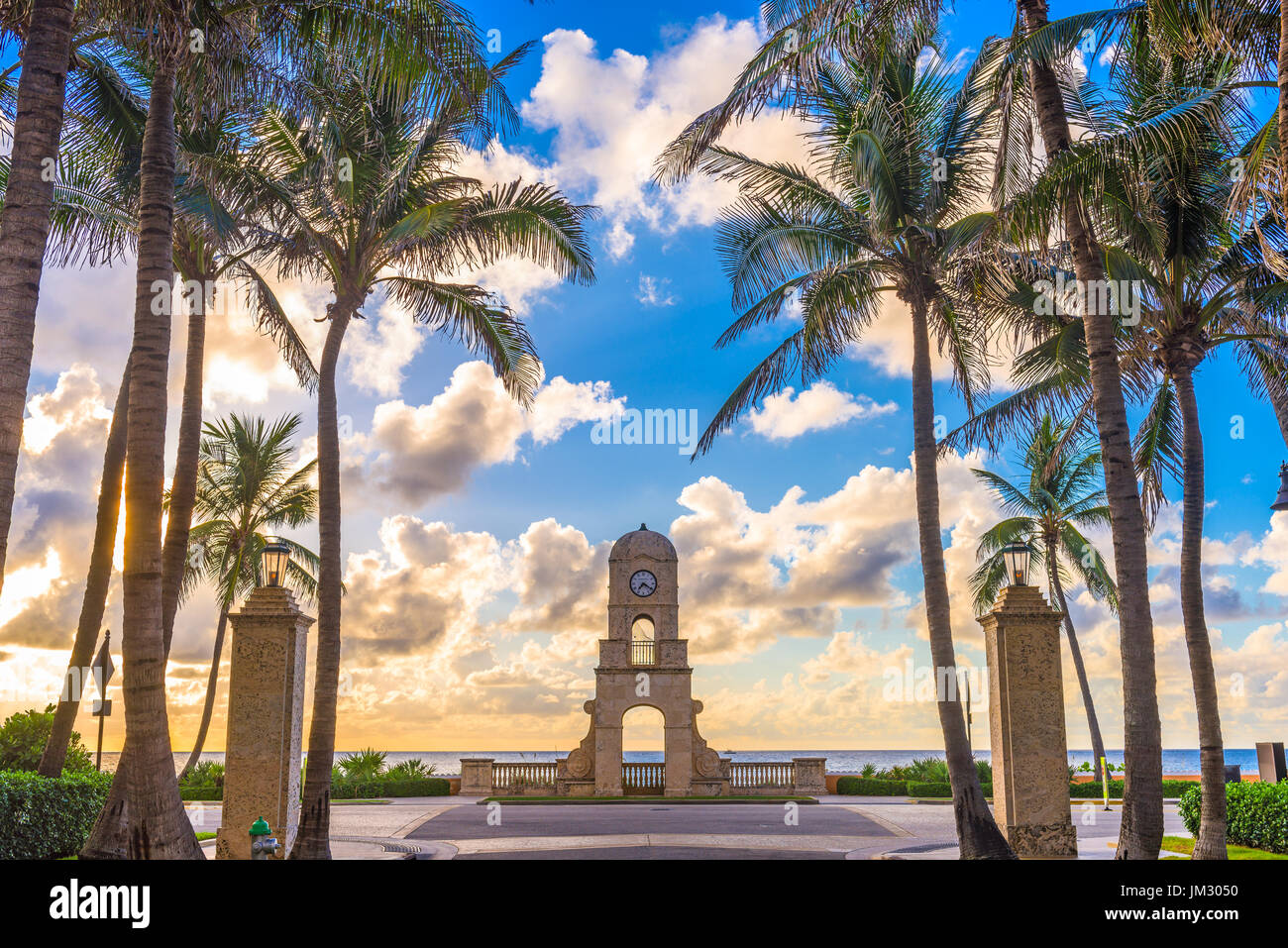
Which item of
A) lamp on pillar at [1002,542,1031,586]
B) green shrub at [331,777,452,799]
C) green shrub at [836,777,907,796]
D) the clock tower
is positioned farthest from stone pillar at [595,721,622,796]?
lamp on pillar at [1002,542,1031,586]

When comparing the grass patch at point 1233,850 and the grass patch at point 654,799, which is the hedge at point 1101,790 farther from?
the grass patch at point 1233,850

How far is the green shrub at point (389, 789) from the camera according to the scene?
3152cm

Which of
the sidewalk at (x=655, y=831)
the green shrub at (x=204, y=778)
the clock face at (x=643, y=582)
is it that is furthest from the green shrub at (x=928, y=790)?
the green shrub at (x=204, y=778)

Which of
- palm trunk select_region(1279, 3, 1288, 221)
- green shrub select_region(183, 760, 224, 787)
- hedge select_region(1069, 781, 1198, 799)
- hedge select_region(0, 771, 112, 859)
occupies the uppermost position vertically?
palm trunk select_region(1279, 3, 1288, 221)

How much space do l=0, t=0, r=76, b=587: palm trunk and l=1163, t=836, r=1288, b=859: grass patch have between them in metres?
16.9

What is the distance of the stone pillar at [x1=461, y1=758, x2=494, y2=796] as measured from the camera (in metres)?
32.8

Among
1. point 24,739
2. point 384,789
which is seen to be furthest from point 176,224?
point 384,789

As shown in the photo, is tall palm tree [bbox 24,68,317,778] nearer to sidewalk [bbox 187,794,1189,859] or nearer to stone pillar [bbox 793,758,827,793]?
sidewalk [bbox 187,794,1189,859]

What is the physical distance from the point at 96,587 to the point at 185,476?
90.5 inches

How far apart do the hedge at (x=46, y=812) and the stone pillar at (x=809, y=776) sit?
70.5ft

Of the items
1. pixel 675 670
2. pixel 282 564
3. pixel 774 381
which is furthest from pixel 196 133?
pixel 675 670

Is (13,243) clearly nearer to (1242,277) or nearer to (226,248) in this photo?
(226,248)
